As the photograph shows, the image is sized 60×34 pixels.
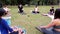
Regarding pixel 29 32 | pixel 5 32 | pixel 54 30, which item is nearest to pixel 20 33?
pixel 5 32

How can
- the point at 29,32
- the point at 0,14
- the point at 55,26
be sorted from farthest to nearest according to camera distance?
the point at 29,32, the point at 55,26, the point at 0,14

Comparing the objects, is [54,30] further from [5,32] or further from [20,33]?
[5,32]

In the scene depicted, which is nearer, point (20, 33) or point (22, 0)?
point (20, 33)

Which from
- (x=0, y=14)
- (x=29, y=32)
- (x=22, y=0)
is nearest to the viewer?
(x=0, y=14)

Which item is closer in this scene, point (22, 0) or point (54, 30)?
point (54, 30)

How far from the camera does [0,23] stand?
3.69 meters

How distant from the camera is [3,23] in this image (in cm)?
368

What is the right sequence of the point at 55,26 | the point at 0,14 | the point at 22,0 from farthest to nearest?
the point at 22,0
the point at 55,26
the point at 0,14

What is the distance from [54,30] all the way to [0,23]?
38.7 inches

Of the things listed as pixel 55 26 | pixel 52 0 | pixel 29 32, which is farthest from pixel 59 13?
pixel 52 0

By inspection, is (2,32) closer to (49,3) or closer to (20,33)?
(20,33)

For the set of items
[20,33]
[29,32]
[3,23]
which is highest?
[3,23]

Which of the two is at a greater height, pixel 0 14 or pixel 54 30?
pixel 0 14

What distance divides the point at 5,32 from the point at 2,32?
52mm
